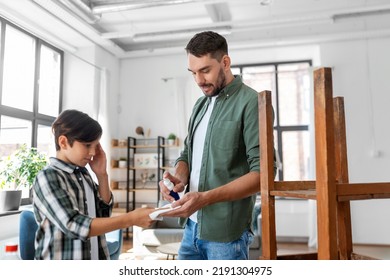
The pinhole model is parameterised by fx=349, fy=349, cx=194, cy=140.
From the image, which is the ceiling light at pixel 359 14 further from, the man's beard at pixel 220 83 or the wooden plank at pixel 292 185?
the wooden plank at pixel 292 185

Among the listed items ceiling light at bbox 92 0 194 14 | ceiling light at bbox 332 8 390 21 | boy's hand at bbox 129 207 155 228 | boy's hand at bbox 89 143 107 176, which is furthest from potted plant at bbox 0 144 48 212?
ceiling light at bbox 332 8 390 21

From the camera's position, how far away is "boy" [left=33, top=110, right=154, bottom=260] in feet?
2.87

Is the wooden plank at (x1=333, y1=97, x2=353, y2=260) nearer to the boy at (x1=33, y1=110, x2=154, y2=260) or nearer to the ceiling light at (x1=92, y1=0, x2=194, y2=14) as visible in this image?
the boy at (x1=33, y1=110, x2=154, y2=260)

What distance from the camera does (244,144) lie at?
90 centimetres

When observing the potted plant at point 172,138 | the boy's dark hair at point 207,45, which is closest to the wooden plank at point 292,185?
the boy's dark hair at point 207,45

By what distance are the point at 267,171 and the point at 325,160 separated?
0.18 meters

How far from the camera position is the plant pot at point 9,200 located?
2725 millimetres

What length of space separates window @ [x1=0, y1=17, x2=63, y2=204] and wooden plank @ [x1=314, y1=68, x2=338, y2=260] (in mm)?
3176

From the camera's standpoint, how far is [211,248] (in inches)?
35.3

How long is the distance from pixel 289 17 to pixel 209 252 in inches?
117

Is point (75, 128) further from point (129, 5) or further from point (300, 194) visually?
point (129, 5)

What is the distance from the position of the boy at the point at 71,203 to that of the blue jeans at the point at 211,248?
132mm

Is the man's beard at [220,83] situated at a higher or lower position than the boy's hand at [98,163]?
higher
